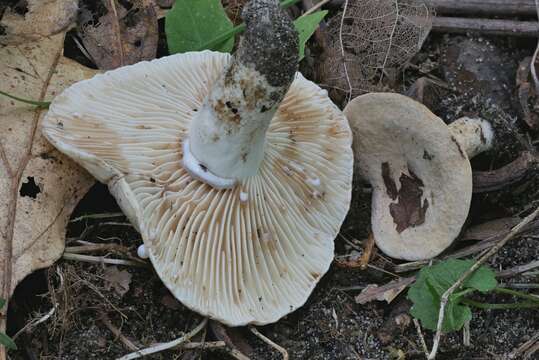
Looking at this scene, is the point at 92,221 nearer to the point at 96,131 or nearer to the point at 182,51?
the point at 96,131

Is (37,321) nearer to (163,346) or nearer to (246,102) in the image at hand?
(163,346)

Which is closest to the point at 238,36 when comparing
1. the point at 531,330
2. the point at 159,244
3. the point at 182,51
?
the point at 182,51

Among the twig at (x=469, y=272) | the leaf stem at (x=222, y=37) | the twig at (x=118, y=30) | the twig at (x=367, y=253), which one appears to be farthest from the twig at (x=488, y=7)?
the twig at (x=118, y=30)

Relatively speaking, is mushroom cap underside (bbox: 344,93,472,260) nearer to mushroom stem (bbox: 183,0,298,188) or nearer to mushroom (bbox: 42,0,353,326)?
mushroom (bbox: 42,0,353,326)

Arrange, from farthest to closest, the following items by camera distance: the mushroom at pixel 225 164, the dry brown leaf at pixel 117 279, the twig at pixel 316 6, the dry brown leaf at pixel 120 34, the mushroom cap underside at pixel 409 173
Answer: the twig at pixel 316 6
the dry brown leaf at pixel 120 34
the mushroom cap underside at pixel 409 173
the dry brown leaf at pixel 117 279
the mushroom at pixel 225 164

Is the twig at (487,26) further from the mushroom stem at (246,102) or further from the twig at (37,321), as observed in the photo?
the twig at (37,321)

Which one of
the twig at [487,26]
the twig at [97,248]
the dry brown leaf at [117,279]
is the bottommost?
the dry brown leaf at [117,279]
